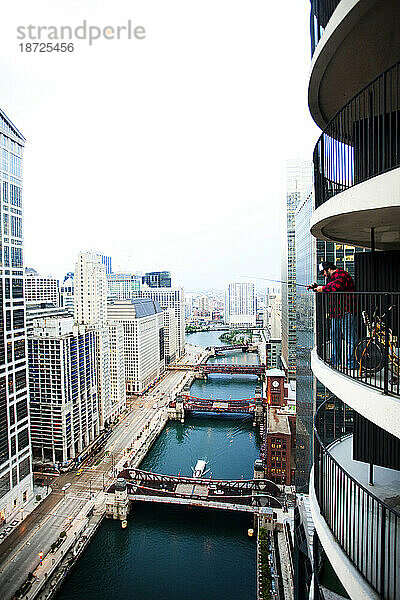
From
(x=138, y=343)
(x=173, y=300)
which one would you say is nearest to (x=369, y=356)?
(x=138, y=343)

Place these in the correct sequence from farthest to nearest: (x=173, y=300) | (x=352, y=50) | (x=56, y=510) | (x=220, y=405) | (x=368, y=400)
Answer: (x=173, y=300), (x=220, y=405), (x=56, y=510), (x=352, y=50), (x=368, y=400)

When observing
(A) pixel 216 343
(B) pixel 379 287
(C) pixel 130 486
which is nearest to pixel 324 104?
(B) pixel 379 287

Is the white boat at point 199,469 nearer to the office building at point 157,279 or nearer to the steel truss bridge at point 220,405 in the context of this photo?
the steel truss bridge at point 220,405

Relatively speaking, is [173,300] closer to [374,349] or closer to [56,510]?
[56,510]

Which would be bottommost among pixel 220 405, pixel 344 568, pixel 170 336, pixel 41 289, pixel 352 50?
pixel 220 405

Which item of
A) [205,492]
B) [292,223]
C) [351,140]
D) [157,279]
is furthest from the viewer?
[157,279]

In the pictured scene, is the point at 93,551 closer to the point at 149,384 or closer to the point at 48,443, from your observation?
the point at 48,443
